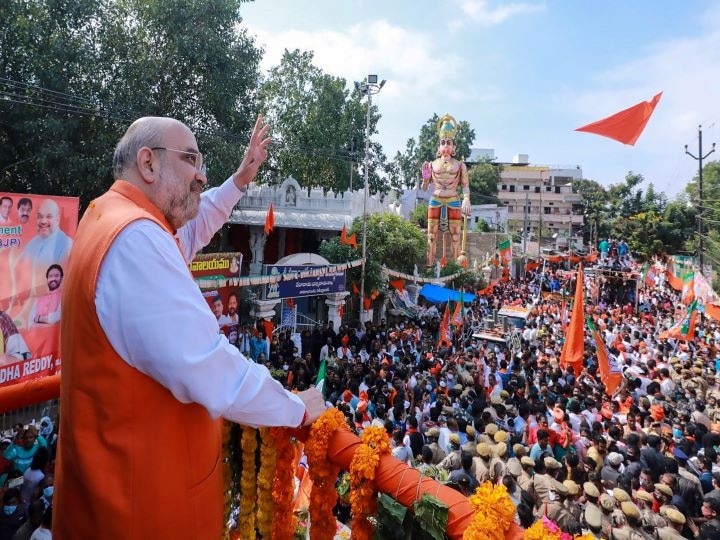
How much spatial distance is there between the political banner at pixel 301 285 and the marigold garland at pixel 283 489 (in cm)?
1015

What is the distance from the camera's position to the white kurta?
1.16m

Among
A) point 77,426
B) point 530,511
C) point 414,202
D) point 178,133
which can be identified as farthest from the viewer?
point 414,202

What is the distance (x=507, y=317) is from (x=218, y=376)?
628 inches

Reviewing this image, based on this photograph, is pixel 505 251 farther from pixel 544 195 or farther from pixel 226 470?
pixel 544 195

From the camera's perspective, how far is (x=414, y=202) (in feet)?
114

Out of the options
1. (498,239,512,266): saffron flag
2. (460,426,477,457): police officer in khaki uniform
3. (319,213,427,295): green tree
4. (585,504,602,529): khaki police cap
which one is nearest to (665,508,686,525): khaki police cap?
(585,504,602,529): khaki police cap

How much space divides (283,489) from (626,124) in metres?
5.66

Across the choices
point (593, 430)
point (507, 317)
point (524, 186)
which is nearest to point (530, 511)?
point (593, 430)

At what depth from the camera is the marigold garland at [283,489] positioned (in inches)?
76.8

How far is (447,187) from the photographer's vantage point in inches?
581

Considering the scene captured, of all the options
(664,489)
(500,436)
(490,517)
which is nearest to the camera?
(490,517)

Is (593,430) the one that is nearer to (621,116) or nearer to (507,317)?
(621,116)

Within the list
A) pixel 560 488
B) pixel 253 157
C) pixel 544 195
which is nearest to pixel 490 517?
pixel 253 157

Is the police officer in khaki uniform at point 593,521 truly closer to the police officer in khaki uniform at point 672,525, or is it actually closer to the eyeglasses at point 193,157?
the police officer in khaki uniform at point 672,525
